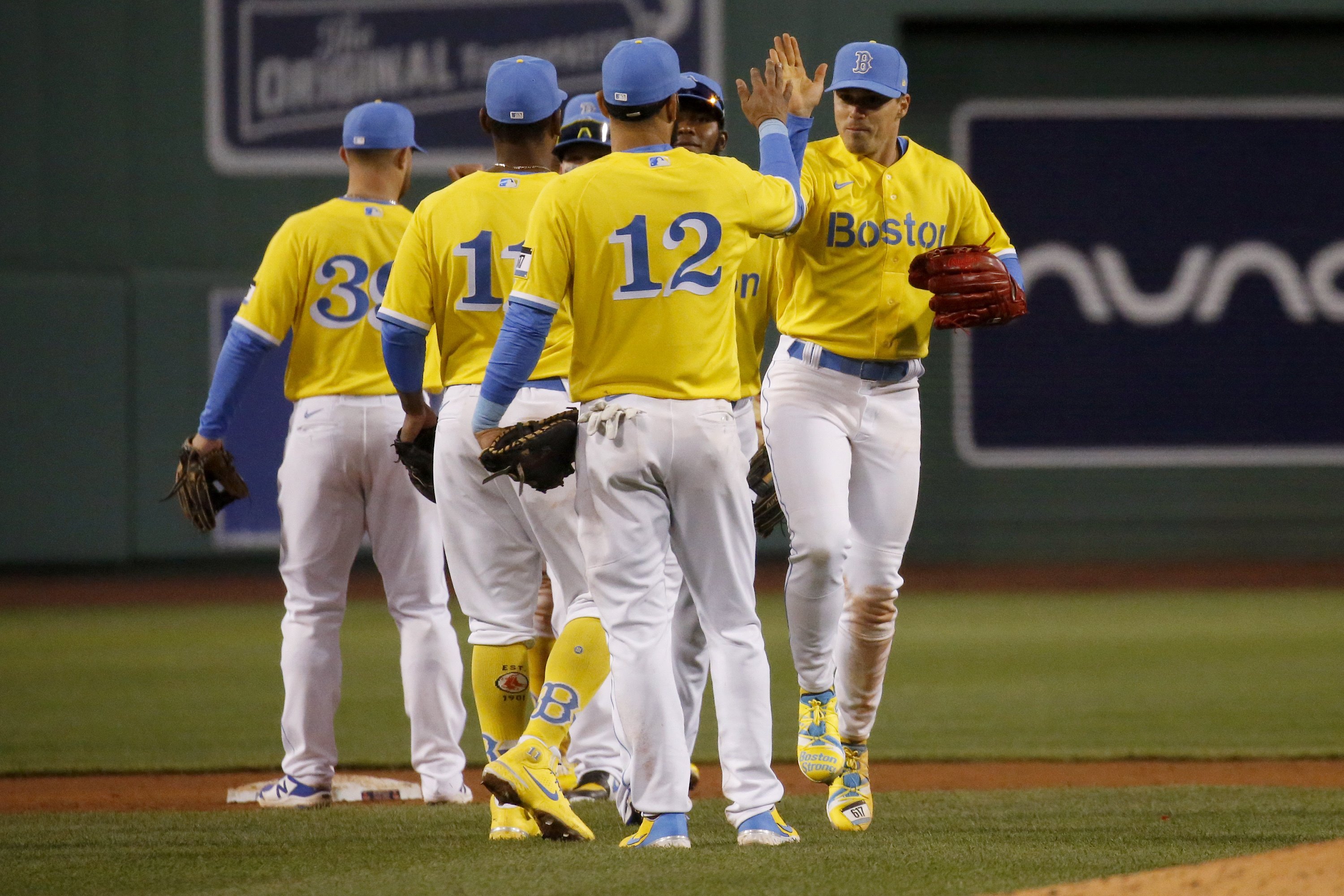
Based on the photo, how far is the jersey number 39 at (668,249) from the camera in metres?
3.85

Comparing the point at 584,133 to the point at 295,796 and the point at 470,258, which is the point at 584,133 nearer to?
the point at 470,258

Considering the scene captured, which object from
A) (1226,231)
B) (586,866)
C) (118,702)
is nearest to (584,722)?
(586,866)

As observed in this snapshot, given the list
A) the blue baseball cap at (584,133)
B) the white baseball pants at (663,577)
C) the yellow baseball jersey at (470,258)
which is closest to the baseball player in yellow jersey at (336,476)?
the blue baseball cap at (584,133)

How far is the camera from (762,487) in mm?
4980

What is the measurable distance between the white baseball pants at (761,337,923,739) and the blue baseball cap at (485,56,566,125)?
3.16ft

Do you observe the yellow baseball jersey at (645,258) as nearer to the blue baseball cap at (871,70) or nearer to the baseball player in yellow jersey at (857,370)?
the baseball player in yellow jersey at (857,370)

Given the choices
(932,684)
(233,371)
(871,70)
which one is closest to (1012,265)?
(871,70)

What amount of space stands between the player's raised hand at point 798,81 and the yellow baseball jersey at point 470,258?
2.22ft

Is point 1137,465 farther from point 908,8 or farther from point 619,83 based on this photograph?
point 619,83

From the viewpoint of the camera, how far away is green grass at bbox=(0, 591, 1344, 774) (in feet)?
21.4

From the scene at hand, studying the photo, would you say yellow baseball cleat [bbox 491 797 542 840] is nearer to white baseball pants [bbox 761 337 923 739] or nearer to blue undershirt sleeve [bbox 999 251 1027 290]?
white baseball pants [bbox 761 337 923 739]

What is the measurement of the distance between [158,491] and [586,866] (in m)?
9.92

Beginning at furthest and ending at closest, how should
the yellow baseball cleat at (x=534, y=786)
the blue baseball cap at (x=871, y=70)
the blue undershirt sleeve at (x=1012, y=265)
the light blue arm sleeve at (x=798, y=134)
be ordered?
the blue undershirt sleeve at (x=1012, y=265) < the blue baseball cap at (x=871, y=70) < the light blue arm sleeve at (x=798, y=134) < the yellow baseball cleat at (x=534, y=786)

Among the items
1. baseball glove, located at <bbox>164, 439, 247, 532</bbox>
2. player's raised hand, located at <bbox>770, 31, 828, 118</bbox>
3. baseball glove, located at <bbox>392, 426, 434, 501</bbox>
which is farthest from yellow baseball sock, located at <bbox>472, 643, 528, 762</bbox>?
player's raised hand, located at <bbox>770, 31, 828, 118</bbox>
